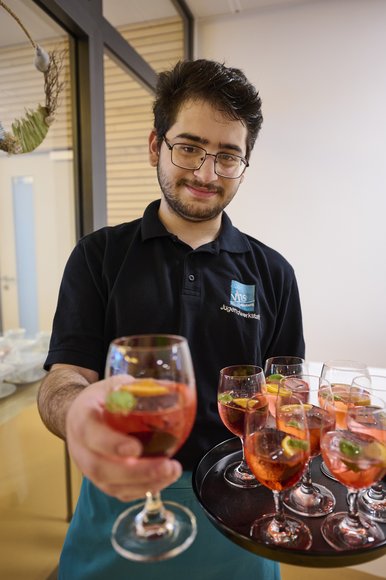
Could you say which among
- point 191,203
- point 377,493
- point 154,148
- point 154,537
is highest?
point 154,148

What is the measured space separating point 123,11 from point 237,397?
2520 mm

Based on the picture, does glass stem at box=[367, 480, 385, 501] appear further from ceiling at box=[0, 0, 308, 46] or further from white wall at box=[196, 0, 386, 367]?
white wall at box=[196, 0, 386, 367]

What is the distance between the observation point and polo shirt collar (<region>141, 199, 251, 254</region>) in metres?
1.36

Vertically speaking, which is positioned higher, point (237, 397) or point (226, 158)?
point (226, 158)

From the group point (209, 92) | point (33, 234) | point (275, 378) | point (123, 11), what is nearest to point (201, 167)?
point (209, 92)

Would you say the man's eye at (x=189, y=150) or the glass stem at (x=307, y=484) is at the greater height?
the man's eye at (x=189, y=150)

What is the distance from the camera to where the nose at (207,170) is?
1.29 meters

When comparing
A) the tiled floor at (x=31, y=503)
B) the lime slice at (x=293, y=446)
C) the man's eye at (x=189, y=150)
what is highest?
the man's eye at (x=189, y=150)

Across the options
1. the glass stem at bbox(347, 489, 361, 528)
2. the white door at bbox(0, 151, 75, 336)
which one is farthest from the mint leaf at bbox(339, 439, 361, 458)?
the white door at bbox(0, 151, 75, 336)

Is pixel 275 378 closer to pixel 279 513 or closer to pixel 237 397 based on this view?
pixel 237 397

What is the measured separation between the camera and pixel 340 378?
129 cm

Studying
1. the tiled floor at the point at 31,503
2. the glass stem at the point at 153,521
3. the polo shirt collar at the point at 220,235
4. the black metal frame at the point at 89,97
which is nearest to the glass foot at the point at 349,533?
the glass stem at the point at 153,521

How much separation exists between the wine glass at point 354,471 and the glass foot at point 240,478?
205 millimetres

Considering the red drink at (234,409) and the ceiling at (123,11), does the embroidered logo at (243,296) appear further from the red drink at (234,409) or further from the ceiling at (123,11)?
the ceiling at (123,11)
